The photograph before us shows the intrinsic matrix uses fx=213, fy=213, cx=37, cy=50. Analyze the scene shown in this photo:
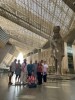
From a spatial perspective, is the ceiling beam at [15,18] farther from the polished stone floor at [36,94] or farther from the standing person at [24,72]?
the polished stone floor at [36,94]

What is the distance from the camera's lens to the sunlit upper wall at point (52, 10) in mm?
29625

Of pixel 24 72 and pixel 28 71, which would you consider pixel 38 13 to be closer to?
pixel 24 72

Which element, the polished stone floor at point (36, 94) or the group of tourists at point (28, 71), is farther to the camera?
the group of tourists at point (28, 71)

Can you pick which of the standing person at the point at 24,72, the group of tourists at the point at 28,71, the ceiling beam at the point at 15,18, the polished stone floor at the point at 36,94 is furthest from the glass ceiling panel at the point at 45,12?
the polished stone floor at the point at 36,94

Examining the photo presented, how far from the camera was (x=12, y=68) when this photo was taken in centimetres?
1267

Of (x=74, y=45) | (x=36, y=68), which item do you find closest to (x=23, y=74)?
(x=36, y=68)

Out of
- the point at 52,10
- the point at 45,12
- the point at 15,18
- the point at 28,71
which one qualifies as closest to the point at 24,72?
the point at 28,71

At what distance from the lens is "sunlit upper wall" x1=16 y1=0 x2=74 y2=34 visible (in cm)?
2962

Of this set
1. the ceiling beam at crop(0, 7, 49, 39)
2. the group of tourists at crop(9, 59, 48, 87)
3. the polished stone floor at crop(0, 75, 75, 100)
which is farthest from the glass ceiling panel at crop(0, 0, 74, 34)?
the polished stone floor at crop(0, 75, 75, 100)

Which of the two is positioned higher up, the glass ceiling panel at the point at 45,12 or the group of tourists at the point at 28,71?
the glass ceiling panel at the point at 45,12

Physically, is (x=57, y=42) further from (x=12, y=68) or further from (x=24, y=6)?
(x=24, y=6)

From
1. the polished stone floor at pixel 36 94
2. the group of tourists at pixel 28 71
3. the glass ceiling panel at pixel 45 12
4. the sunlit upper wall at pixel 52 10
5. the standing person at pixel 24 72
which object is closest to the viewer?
the polished stone floor at pixel 36 94

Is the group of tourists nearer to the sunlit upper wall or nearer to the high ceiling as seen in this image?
the high ceiling

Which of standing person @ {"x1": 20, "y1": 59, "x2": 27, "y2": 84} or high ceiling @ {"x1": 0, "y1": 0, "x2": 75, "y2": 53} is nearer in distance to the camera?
standing person @ {"x1": 20, "y1": 59, "x2": 27, "y2": 84}
